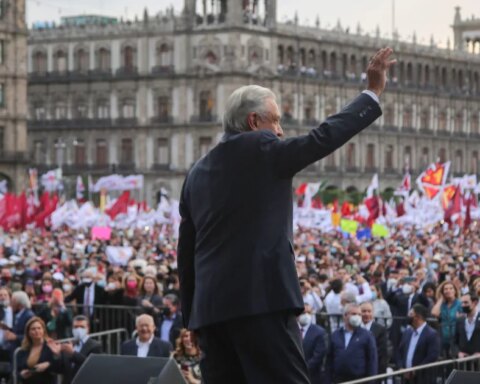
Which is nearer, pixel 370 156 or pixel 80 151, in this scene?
pixel 80 151

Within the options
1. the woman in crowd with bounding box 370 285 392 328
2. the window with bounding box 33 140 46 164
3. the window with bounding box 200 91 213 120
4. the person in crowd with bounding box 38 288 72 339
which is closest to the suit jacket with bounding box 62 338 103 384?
Result: the person in crowd with bounding box 38 288 72 339

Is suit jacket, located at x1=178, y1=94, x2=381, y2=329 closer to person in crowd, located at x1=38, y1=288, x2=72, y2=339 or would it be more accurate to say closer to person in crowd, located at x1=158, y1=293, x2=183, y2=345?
person in crowd, located at x1=158, y1=293, x2=183, y2=345

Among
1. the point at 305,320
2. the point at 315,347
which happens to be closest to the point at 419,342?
the point at 315,347

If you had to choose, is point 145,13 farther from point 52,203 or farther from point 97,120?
point 52,203

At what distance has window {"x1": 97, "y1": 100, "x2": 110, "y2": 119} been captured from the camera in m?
91.6

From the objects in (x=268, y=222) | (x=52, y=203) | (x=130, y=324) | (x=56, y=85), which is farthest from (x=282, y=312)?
(x=56, y=85)

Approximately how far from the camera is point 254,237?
5668mm

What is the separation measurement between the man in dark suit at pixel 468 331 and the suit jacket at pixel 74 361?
3731 millimetres

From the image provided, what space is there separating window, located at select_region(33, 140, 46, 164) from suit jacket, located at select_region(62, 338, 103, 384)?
79212 mm

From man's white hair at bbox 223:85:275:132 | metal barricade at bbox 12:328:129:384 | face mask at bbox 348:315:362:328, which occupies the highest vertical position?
man's white hair at bbox 223:85:275:132

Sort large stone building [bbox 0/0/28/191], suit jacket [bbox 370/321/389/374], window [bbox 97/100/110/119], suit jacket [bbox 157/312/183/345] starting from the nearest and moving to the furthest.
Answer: suit jacket [bbox 370/321/389/374], suit jacket [bbox 157/312/183/345], large stone building [bbox 0/0/28/191], window [bbox 97/100/110/119]

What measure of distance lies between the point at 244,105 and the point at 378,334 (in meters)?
9.48

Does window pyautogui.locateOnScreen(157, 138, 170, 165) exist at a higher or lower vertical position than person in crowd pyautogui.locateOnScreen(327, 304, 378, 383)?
higher

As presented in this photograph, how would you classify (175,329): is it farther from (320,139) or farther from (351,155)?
(351,155)
